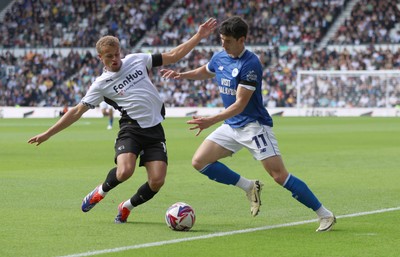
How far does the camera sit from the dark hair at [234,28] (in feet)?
32.4

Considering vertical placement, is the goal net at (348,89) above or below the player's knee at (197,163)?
below

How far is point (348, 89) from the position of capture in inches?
2002

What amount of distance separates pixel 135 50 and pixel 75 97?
5.16 metres

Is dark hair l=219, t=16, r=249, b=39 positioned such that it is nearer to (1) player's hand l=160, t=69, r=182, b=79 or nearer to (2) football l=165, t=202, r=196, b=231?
(1) player's hand l=160, t=69, r=182, b=79

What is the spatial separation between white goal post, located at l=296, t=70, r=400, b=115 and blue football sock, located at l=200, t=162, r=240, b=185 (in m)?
39.6

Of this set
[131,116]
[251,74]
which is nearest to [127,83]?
[131,116]

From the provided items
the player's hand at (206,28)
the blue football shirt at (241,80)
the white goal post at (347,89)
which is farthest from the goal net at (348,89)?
the blue football shirt at (241,80)

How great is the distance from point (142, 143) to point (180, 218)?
1.16m

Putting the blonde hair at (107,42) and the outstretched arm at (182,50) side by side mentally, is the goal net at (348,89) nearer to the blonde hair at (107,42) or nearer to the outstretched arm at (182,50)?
the outstretched arm at (182,50)

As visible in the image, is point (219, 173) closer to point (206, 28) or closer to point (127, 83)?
point (127, 83)

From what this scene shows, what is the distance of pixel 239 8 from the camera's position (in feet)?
190

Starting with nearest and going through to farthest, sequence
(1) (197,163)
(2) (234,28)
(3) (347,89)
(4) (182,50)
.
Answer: (2) (234,28) < (1) (197,163) < (4) (182,50) < (3) (347,89)

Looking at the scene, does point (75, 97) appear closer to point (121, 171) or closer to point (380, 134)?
point (380, 134)

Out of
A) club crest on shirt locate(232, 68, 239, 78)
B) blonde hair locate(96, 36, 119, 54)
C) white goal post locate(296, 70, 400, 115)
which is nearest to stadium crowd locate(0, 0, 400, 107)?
white goal post locate(296, 70, 400, 115)
